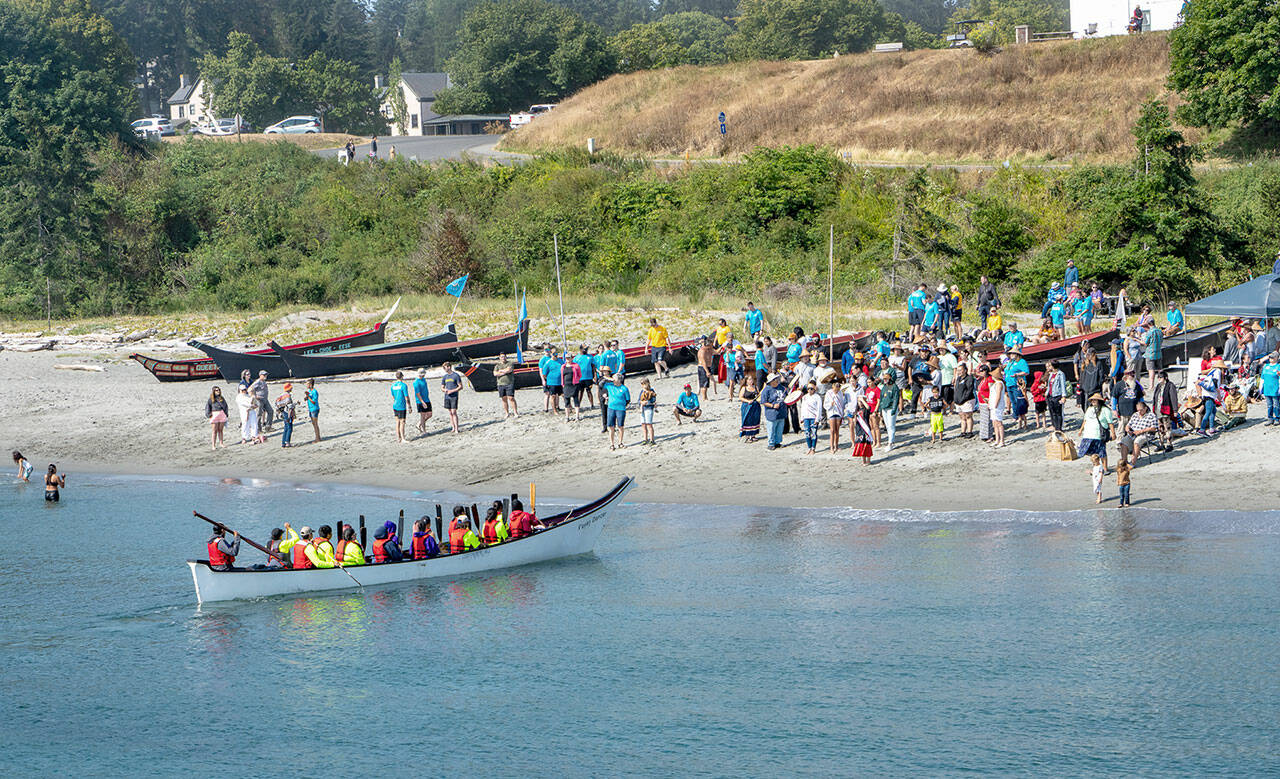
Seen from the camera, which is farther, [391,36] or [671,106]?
[391,36]

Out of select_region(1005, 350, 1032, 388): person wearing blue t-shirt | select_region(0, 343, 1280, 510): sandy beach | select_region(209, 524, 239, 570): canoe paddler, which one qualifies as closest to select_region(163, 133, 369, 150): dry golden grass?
select_region(0, 343, 1280, 510): sandy beach

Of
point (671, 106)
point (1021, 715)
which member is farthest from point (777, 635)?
point (671, 106)

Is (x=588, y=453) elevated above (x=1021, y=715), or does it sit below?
above

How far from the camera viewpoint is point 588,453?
2758 centimetres

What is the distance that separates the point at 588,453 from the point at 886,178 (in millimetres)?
28919

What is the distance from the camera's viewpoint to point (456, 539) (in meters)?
21.5

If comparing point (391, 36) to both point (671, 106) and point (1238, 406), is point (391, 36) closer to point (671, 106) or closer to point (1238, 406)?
point (671, 106)

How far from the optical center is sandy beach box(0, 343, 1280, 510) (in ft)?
76.1

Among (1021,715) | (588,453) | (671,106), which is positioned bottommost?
(1021,715)

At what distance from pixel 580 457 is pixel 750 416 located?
3.73 meters

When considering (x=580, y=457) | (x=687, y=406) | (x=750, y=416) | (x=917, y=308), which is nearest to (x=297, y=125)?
(x=917, y=308)

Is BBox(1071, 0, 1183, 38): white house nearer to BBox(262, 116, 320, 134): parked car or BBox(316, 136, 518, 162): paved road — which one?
BBox(316, 136, 518, 162): paved road

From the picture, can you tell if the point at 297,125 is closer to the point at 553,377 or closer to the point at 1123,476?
the point at 553,377

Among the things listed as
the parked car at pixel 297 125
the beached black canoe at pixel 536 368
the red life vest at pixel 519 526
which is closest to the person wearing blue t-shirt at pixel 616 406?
the beached black canoe at pixel 536 368
